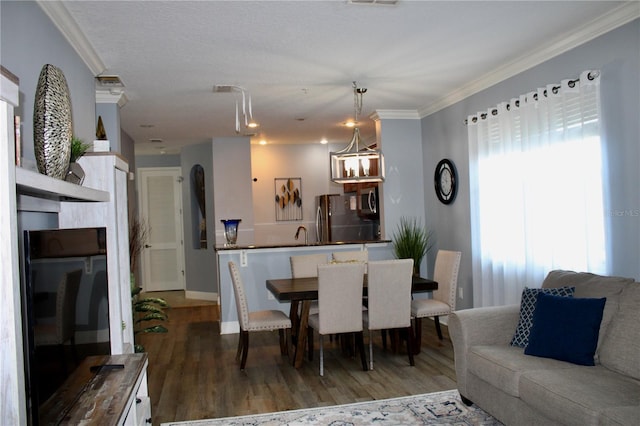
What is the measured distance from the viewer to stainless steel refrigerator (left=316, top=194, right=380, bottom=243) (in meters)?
8.84

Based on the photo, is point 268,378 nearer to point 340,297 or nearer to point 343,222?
point 340,297

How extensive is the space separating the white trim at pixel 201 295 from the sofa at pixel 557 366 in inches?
237

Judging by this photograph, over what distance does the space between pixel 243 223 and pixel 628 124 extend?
18.4ft

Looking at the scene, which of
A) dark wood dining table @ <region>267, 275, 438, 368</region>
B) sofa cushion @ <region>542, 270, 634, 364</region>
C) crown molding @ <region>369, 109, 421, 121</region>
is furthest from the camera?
crown molding @ <region>369, 109, 421, 121</region>

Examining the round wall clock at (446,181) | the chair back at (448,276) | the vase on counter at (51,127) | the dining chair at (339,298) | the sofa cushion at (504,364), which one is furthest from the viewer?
the round wall clock at (446,181)

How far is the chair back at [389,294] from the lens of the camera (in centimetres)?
452

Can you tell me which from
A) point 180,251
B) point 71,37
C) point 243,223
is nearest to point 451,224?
point 243,223

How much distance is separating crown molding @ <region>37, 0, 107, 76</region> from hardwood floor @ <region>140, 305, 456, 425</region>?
2.56 m

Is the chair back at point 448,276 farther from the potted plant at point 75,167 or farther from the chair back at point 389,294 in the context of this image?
the potted plant at point 75,167

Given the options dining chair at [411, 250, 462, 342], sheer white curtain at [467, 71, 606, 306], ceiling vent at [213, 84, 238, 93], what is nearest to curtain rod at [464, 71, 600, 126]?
sheer white curtain at [467, 71, 606, 306]

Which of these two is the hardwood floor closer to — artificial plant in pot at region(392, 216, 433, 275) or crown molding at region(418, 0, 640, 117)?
artificial plant in pot at region(392, 216, 433, 275)

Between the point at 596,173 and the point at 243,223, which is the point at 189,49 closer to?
the point at 596,173

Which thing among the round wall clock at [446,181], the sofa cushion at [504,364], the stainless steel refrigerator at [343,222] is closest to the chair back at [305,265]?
the round wall clock at [446,181]

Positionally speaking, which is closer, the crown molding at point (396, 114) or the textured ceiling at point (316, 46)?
the textured ceiling at point (316, 46)
